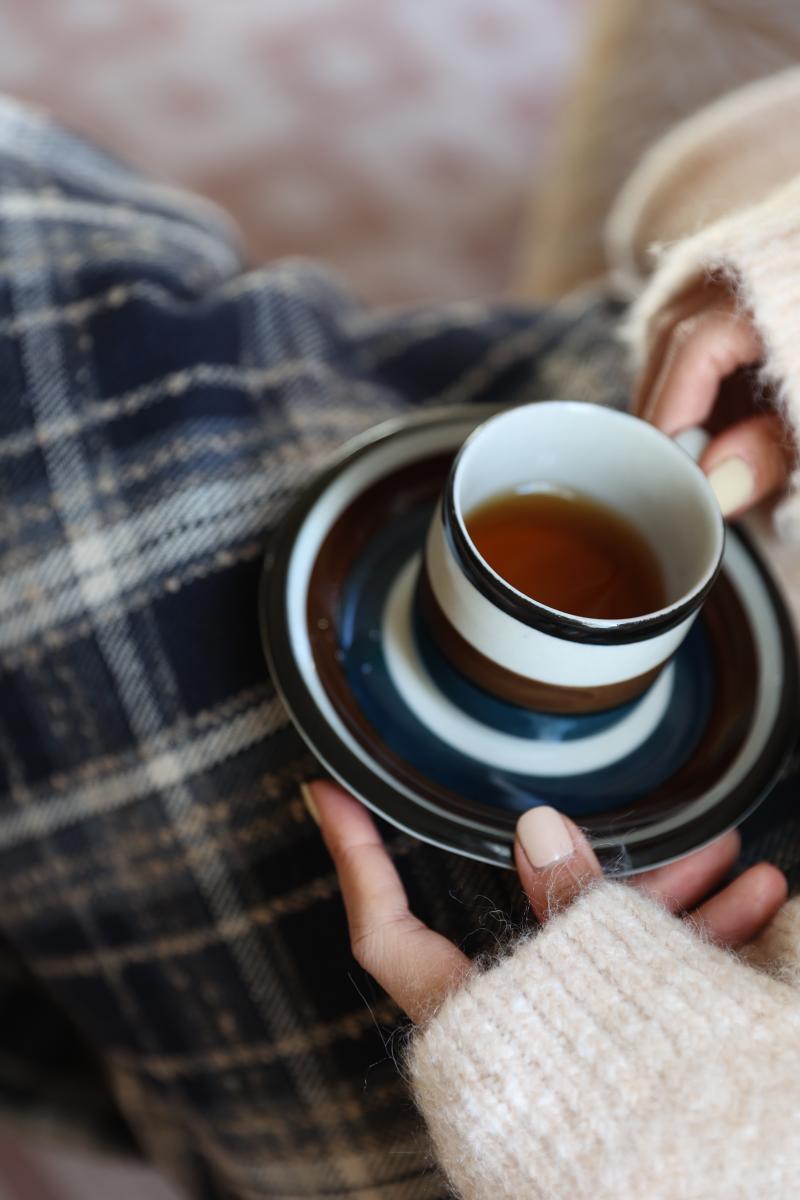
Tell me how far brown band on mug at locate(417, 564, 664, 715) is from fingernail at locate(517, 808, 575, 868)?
0.05 meters

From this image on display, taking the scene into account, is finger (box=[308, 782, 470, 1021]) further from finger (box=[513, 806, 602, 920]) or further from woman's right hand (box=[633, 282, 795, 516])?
woman's right hand (box=[633, 282, 795, 516])

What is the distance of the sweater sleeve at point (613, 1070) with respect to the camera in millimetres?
316

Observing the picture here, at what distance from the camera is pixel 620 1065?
13.2 inches

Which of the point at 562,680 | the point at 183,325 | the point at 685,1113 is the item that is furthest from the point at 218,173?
the point at 685,1113

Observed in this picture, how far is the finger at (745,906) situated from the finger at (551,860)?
0.07 m

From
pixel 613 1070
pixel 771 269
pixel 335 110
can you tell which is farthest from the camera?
pixel 335 110

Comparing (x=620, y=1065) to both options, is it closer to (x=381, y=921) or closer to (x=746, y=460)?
(x=381, y=921)

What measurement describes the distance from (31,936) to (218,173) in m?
1.12

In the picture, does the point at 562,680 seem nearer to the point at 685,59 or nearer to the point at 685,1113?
the point at 685,1113

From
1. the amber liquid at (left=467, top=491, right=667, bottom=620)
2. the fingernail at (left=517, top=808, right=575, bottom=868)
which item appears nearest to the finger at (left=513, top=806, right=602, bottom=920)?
the fingernail at (left=517, top=808, right=575, bottom=868)

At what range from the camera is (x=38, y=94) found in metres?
1.36

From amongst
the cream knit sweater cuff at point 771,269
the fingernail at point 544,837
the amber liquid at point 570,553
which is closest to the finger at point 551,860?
the fingernail at point 544,837

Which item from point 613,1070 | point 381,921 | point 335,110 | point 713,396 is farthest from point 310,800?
point 335,110

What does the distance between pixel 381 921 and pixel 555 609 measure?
153 mm
